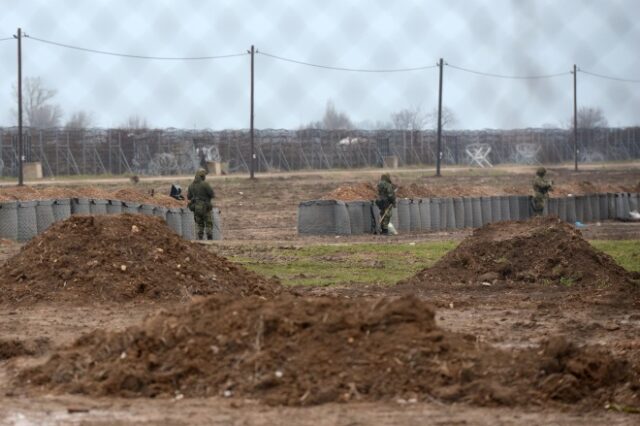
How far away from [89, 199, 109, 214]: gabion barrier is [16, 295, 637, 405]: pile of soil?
18.3 m

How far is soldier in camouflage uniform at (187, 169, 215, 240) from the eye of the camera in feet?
91.4

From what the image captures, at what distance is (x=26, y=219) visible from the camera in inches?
1042

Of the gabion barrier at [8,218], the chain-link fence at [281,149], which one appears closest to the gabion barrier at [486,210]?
the gabion barrier at [8,218]

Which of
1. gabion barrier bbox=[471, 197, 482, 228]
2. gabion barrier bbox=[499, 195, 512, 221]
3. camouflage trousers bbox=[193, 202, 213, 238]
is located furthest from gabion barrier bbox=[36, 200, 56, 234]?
gabion barrier bbox=[499, 195, 512, 221]

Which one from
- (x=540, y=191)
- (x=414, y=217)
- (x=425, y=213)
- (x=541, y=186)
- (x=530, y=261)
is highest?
(x=541, y=186)

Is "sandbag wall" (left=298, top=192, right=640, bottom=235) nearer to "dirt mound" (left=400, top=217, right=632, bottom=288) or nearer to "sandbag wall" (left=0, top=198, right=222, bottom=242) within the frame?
"sandbag wall" (left=0, top=198, right=222, bottom=242)

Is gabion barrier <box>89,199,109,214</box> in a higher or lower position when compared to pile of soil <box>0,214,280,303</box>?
higher

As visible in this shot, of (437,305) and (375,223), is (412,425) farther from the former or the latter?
(375,223)

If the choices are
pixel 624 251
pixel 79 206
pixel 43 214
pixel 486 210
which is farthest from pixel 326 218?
pixel 624 251

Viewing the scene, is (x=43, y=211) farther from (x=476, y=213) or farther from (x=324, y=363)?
(x=324, y=363)

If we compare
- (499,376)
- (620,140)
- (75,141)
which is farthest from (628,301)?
(75,141)

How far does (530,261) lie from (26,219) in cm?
1282

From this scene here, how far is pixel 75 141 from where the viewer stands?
61031mm

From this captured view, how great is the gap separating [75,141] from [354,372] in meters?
54.3
